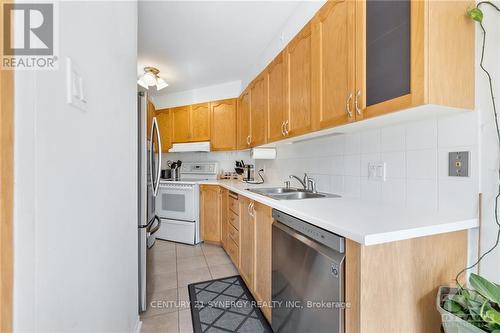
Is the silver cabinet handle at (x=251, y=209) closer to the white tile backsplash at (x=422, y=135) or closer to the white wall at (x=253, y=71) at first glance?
the white tile backsplash at (x=422, y=135)

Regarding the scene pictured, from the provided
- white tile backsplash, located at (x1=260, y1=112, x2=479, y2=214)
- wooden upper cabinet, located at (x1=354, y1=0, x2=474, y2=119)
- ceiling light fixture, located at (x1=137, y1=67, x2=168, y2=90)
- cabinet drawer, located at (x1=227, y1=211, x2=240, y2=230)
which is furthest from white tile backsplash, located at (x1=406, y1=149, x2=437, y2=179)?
ceiling light fixture, located at (x1=137, y1=67, x2=168, y2=90)

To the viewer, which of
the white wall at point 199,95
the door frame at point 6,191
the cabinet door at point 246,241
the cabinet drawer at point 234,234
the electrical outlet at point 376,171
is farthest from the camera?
the white wall at point 199,95

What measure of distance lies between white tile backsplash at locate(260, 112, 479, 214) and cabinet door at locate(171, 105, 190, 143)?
2.62m

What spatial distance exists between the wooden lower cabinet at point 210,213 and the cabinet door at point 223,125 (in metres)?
0.73

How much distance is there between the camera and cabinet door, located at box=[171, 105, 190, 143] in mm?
3787

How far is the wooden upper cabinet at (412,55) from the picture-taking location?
0.86 meters

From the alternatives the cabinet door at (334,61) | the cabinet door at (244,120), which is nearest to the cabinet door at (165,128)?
the cabinet door at (244,120)

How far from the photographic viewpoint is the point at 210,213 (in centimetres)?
318

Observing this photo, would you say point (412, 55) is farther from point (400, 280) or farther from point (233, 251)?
point (233, 251)

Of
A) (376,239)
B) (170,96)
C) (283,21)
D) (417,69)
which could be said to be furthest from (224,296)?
(170,96)

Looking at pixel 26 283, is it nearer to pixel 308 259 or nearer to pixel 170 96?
pixel 308 259

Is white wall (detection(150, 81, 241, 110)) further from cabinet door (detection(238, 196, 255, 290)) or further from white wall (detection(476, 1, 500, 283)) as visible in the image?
white wall (detection(476, 1, 500, 283))

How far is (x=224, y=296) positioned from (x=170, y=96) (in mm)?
3416

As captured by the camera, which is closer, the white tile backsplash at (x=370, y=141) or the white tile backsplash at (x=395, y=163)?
the white tile backsplash at (x=395, y=163)
